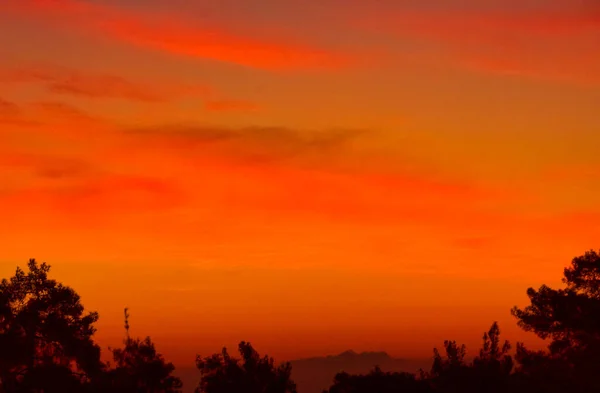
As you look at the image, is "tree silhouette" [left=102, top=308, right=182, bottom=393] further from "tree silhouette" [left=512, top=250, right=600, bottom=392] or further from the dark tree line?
"tree silhouette" [left=512, top=250, right=600, bottom=392]

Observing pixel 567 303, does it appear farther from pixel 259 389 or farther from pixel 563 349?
pixel 259 389

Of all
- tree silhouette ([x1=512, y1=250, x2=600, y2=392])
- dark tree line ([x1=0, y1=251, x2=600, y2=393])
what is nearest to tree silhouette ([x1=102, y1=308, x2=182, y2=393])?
dark tree line ([x1=0, y1=251, x2=600, y2=393])

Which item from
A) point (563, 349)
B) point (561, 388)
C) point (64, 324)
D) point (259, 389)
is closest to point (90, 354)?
point (64, 324)

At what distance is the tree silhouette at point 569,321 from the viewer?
95.3 metres

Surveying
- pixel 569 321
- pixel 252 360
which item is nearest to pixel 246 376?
pixel 252 360

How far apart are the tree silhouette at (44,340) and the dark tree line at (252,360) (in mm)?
70

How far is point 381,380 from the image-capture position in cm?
9731

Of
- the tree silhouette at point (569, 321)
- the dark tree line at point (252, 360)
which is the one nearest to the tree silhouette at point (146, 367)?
the dark tree line at point (252, 360)

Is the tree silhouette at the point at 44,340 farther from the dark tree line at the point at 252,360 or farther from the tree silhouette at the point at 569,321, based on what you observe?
the tree silhouette at the point at 569,321

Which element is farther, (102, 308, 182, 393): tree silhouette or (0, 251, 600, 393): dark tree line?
(102, 308, 182, 393): tree silhouette

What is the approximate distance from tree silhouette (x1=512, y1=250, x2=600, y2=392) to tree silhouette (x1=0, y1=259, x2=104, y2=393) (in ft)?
122

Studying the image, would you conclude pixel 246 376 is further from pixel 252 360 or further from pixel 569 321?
pixel 569 321

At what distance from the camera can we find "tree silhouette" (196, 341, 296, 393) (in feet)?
323

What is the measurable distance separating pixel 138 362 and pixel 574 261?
4243 centimetres
